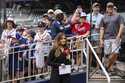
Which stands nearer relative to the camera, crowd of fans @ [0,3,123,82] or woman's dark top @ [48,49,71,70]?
woman's dark top @ [48,49,71,70]

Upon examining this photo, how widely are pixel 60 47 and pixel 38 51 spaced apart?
970 millimetres

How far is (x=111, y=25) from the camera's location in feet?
39.7

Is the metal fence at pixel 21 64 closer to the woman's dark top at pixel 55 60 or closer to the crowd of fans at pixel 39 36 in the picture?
the crowd of fans at pixel 39 36

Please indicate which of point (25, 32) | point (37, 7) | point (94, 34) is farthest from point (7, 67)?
point (37, 7)

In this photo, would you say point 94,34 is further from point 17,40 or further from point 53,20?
point 17,40

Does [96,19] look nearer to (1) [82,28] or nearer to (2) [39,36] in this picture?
(1) [82,28]

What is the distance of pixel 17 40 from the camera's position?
1163cm

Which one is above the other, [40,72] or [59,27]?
[59,27]

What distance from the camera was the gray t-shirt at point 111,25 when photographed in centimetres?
1208

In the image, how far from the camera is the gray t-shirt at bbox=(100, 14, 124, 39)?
39.6 ft

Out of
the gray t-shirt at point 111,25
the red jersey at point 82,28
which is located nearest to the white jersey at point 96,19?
the gray t-shirt at point 111,25

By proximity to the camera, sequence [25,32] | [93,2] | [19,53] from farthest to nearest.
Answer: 1. [93,2]
2. [25,32]
3. [19,53]

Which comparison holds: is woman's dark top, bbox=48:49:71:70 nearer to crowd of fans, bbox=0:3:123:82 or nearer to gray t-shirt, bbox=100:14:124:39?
crowd of fans, bbox=0:3:123:82

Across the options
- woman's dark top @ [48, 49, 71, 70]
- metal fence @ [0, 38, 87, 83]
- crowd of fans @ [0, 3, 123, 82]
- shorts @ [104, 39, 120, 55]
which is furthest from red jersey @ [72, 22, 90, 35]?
woman's dark top @ [48, 49, 71, 70]
